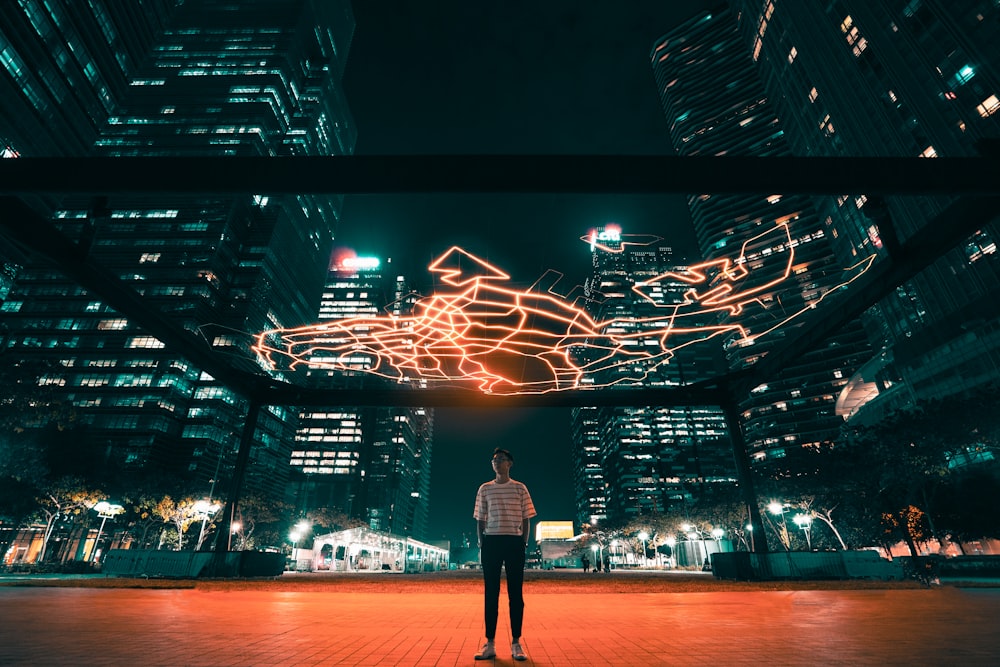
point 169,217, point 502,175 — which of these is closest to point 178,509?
point 502,175

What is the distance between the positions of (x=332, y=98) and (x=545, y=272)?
154 meters

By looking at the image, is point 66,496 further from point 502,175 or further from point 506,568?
point 502,175

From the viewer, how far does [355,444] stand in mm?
151000

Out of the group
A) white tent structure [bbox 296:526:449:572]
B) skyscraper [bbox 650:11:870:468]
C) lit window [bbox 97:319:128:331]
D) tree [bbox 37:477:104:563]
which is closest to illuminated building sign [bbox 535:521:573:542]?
white tent structure [bbox 296:526:449:572]

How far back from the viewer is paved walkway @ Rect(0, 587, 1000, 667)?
156 inches

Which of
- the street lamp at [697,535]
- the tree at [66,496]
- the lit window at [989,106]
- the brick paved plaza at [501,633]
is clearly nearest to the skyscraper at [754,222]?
the lit window at [989,106]

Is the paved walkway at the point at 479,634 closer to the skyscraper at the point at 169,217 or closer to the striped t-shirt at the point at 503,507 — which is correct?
the striped t-shirt at the point at 503,507

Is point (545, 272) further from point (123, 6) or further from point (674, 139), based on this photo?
point (674, 139)

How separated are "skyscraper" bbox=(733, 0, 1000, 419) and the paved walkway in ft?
178

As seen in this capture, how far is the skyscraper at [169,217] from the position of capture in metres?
69.0

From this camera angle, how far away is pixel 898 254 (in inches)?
332

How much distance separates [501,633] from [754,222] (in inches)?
6340

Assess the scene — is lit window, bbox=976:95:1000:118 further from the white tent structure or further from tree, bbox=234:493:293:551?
the white tent structure

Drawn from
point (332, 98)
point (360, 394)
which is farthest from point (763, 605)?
point (332, 98)
